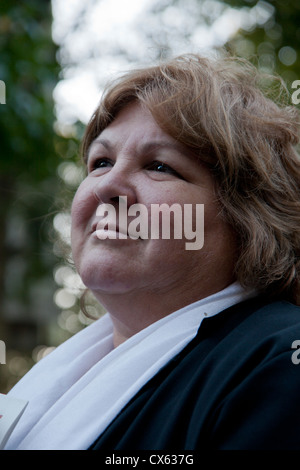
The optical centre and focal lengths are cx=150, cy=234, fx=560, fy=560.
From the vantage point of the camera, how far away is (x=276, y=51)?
23.5 feet

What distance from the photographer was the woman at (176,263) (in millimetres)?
1745

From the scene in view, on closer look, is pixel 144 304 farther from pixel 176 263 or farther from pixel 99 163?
pixel 99 163

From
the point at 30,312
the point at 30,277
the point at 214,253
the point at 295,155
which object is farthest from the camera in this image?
the point at 30,312

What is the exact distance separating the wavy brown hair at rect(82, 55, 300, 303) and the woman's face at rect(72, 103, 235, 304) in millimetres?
61

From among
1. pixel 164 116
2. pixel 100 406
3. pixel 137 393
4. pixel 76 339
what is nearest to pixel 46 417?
pixel 100 406

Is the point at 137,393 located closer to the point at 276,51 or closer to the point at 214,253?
the point at 214,253

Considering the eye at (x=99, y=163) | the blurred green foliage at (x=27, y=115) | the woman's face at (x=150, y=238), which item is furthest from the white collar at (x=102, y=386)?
the blurred green foliage at (x=27, y=115)

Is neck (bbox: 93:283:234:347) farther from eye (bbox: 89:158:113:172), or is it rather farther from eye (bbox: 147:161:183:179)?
eye (bbox: 89:158:113:172)

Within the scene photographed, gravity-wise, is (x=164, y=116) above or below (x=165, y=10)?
below

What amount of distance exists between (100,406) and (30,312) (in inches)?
311

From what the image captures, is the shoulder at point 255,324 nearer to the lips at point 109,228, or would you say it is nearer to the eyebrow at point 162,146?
the lips at point 109,228

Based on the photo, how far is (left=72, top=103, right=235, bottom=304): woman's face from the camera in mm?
2098

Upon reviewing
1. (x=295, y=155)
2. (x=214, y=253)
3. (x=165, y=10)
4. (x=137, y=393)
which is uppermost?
(x=165, y=10)

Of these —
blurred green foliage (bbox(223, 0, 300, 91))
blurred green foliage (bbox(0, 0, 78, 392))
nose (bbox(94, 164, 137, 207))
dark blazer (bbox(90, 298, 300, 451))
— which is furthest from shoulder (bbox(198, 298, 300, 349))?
blurred green foliage (bbox(223, 0, 300, 91))
